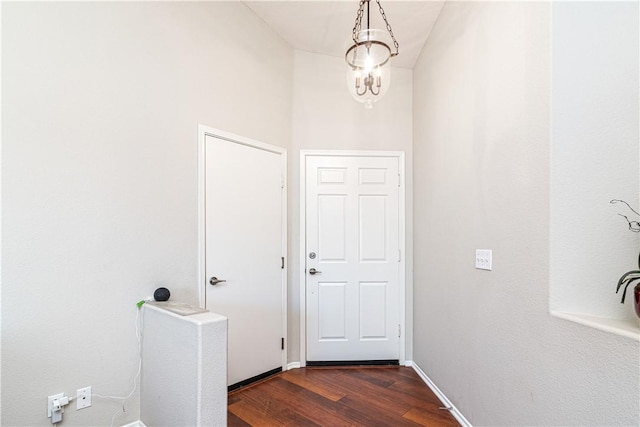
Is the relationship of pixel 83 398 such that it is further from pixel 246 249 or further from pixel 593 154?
pixel 593 154

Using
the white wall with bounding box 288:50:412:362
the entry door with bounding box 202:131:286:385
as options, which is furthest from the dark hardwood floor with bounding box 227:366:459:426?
the white wall with bounding box 288:50:412:362

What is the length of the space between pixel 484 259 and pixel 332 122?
1966mm

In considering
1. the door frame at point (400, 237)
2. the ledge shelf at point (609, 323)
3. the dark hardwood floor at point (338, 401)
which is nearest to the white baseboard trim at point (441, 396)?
the dark hardwood floor at point (338, 401)

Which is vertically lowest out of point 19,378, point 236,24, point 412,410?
point 412,410

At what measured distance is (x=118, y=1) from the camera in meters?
1.84

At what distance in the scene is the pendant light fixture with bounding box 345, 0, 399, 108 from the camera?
6.23 feet

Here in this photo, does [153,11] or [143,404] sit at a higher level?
[153,11]

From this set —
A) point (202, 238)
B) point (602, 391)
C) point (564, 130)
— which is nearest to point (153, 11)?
point (202, 238)

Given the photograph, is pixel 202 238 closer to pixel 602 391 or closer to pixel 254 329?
pixel 254 329

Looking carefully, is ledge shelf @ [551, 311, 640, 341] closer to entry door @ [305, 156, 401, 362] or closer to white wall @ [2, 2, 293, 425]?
entry door @ [305, 156, 401, 362]

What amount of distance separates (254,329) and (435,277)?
1621mm

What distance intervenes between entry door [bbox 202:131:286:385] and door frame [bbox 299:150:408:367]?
221mm

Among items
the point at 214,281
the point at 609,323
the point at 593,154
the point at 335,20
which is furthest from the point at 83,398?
the point at 335,20

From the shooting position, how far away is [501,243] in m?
1.69
